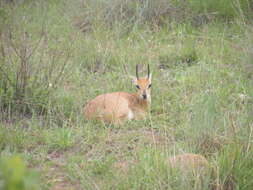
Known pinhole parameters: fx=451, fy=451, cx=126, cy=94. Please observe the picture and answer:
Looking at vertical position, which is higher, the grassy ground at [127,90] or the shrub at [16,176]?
the shrub at [16,176]

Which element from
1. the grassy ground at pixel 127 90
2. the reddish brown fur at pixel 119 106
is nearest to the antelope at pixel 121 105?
the reddish brown fur at pixel 119 106

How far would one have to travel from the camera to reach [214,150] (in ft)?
12.6

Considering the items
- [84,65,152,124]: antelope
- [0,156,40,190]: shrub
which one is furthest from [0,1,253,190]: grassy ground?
[0,156,40,190]: shrub

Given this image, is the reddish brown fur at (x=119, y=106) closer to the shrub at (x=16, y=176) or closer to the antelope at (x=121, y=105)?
the antelope at (x=121, y=105)

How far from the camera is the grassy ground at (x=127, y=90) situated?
346 centimetres

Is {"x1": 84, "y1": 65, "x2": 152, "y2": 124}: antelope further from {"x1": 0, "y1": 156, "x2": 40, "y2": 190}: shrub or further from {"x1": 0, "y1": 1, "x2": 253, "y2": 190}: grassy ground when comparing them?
{"x1": 0, "y1": 156, "x2": 40, "y2": 190}: shrub

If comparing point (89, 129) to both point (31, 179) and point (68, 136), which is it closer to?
point (68, 136)

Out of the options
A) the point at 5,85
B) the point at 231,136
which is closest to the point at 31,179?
the point at 231,136

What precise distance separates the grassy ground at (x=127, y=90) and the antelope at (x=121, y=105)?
0.13m

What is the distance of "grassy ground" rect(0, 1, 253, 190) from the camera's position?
11.4 ft

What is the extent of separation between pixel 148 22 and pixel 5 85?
4073 millimetres

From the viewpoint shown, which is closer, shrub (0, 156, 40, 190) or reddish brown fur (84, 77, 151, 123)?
shrub (0, 156, 40, 190)

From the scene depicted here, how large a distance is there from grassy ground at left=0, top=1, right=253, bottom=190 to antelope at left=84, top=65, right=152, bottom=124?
0.13m

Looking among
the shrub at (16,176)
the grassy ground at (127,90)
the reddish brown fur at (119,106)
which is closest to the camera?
the shrub at (16,176)
